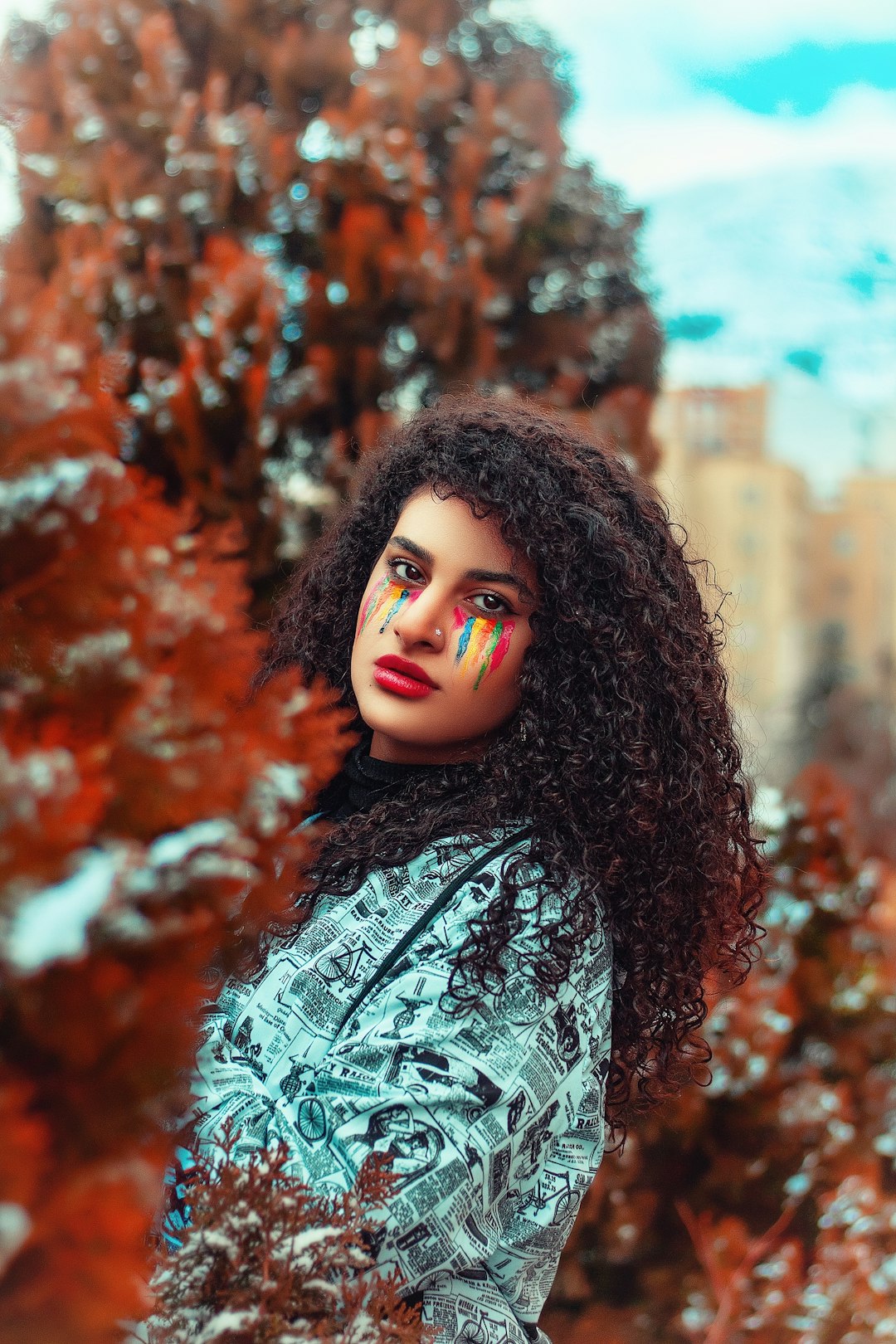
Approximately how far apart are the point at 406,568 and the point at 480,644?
0.16 metres

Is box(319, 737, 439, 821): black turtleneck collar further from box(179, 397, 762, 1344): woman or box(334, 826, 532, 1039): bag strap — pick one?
box(334, 826, 532, 1039): bag strap

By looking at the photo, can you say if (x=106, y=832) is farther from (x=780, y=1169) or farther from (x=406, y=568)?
(x=780, y=1169)

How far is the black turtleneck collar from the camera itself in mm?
1695

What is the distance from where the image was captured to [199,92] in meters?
3.35

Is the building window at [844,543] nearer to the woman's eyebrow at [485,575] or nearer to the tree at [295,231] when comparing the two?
the tree at [295,231]

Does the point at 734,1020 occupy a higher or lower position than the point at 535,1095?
higher

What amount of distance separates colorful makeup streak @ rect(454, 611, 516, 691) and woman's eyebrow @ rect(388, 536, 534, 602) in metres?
0.05

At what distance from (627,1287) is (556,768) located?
2.35 metres

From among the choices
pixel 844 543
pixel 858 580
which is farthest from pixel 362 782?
pixel 858 580

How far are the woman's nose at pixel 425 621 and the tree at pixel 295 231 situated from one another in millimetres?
1462

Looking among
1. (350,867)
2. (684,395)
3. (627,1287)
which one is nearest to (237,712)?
(350,867)

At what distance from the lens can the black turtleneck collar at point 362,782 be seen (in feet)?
5.56

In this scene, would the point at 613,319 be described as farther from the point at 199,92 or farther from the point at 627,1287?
the point at 627,1287

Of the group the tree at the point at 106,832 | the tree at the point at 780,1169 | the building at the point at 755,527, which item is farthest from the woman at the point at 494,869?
the building at the point at 755,527
